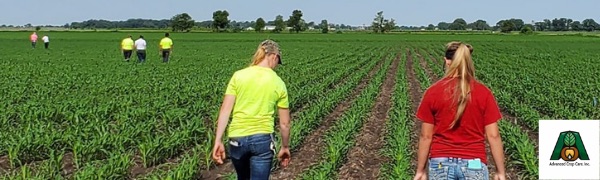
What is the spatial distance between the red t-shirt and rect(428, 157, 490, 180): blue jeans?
0.03m

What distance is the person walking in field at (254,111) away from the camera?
5215 mm

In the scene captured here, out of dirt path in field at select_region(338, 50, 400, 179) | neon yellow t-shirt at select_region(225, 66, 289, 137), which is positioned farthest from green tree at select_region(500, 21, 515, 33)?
neon yellow t-shirt at select_region(225, 66, 289, 137)

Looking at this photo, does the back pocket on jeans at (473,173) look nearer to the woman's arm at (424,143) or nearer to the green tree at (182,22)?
the woman's arm at (424,143)

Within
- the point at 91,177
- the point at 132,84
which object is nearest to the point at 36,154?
the point at 91,177

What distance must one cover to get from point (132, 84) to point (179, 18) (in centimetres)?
11747

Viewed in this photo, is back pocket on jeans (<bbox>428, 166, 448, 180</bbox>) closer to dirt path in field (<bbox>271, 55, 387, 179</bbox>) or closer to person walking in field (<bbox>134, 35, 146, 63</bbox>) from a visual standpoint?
dirt path in field (<bbox>271, 55, 387, 179</bbox>)

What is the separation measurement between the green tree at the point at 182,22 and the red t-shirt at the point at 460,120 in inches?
5070

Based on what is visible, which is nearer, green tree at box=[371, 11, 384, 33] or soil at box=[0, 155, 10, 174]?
soil at box=[0, 155, 10, 174]

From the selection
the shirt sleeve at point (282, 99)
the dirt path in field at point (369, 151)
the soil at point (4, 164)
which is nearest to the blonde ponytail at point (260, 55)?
the shirt sleeve at point (282, 99)

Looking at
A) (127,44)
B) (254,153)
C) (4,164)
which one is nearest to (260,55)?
(254,153)

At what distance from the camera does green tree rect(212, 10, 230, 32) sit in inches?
5379

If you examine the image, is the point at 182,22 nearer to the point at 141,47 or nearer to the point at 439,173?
the point at 141,47

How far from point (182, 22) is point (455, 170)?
131350mm

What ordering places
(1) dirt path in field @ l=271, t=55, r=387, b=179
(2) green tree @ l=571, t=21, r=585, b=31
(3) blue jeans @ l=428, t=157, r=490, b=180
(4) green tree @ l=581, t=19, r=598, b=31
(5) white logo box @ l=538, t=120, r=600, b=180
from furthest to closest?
1. (2) green tree @ l=571, t=21, r=585, b=31
2. (4) green tree @ l=581, t=19, r=598, b=31
3. (1) dirt path in field @ l=271, t=55, r=387, b=179
4. (3) blue jeans @ l=428, t=157, r=490, b=180
5. (5) white logo box @ l=538, t=120, r=600, b=180
